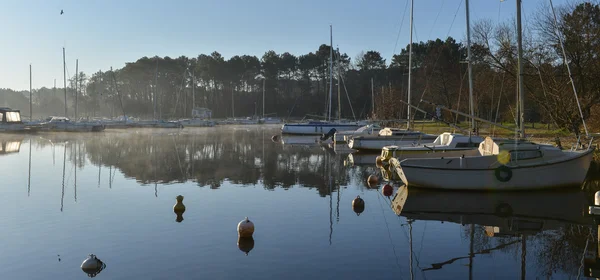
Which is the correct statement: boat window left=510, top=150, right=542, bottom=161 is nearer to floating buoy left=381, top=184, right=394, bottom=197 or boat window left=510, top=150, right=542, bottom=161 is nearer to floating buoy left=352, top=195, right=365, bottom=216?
floating buoy left=381, top=184, right=394, bottom=197

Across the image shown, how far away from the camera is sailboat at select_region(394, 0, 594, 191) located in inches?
835

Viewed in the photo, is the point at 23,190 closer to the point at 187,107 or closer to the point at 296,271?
the point at 296,271

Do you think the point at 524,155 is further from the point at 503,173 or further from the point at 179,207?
the point at 179,207

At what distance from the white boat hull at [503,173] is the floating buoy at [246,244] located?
31.1 feet

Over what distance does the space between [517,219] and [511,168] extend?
13.6 feet

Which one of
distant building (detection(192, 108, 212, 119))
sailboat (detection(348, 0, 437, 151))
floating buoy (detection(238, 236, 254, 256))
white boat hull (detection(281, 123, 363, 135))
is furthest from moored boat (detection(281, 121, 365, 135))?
distant building (detection(192, 108, 212, 119))

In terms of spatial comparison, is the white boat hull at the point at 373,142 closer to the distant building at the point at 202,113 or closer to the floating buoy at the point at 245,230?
the floating buoy at the point at 245,230

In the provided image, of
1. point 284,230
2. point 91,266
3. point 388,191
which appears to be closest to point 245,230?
point 284,230

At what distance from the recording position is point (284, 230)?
1641 cm

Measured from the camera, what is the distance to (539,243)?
14805 mm

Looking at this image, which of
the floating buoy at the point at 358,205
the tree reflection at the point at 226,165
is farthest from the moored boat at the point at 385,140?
the floating buoy at the point at 358,205

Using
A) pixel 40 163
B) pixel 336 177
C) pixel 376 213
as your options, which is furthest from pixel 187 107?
pixel 376 213

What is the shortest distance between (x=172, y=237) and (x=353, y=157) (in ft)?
86.1

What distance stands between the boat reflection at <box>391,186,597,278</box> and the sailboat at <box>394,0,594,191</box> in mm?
404
